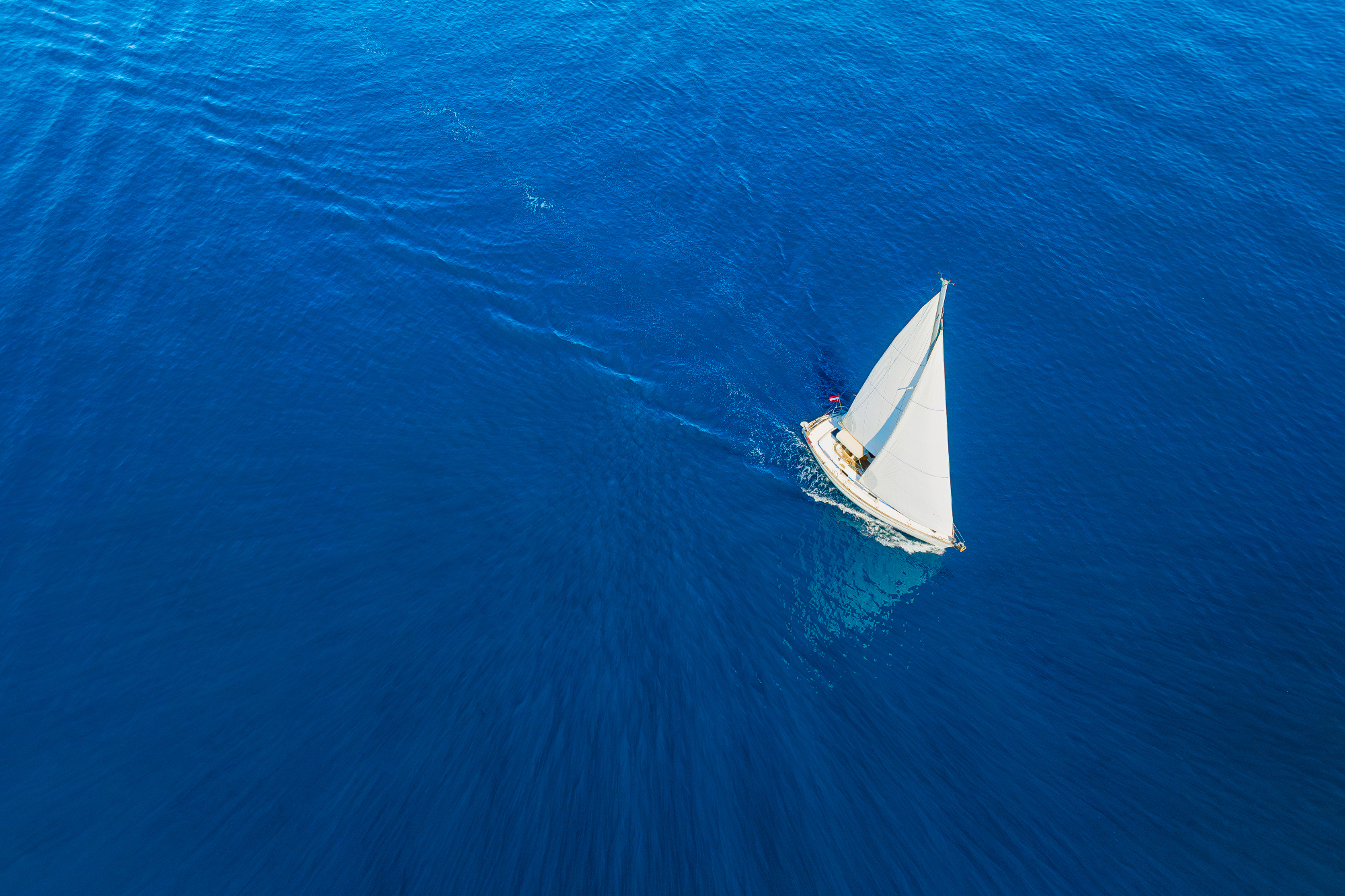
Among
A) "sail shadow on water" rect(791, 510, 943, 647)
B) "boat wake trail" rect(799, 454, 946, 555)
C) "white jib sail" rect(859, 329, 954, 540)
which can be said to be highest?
"white jib sail" rect(859, 329, 954, 540)

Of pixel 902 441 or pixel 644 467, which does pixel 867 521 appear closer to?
pixel 902 441

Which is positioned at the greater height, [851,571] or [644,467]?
[644,467]

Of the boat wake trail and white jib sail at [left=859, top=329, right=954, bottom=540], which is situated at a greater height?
white jib sail at [left=859, top=329, right=954, bottom=540]

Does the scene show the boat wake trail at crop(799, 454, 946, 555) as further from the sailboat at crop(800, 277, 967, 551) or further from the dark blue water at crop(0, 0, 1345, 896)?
the sailboat at crop(800, 277, 967, 551)

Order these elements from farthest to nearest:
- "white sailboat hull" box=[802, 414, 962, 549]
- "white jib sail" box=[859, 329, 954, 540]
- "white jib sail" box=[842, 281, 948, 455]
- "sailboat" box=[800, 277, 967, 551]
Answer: "white sailboat hull" box=[802, 414, 962, 549], "white jib sail" box=[859, 329, 954, 540], "sailboat" box=[800, 277, 967, 551], "white jib sail" box=[842, 281, 948, 455]

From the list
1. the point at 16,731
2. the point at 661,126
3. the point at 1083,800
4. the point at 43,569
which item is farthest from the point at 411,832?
the point at 661,126

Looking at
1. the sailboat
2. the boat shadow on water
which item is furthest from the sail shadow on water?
the sailboat

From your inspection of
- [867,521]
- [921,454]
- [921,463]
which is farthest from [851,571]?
[921,454]
